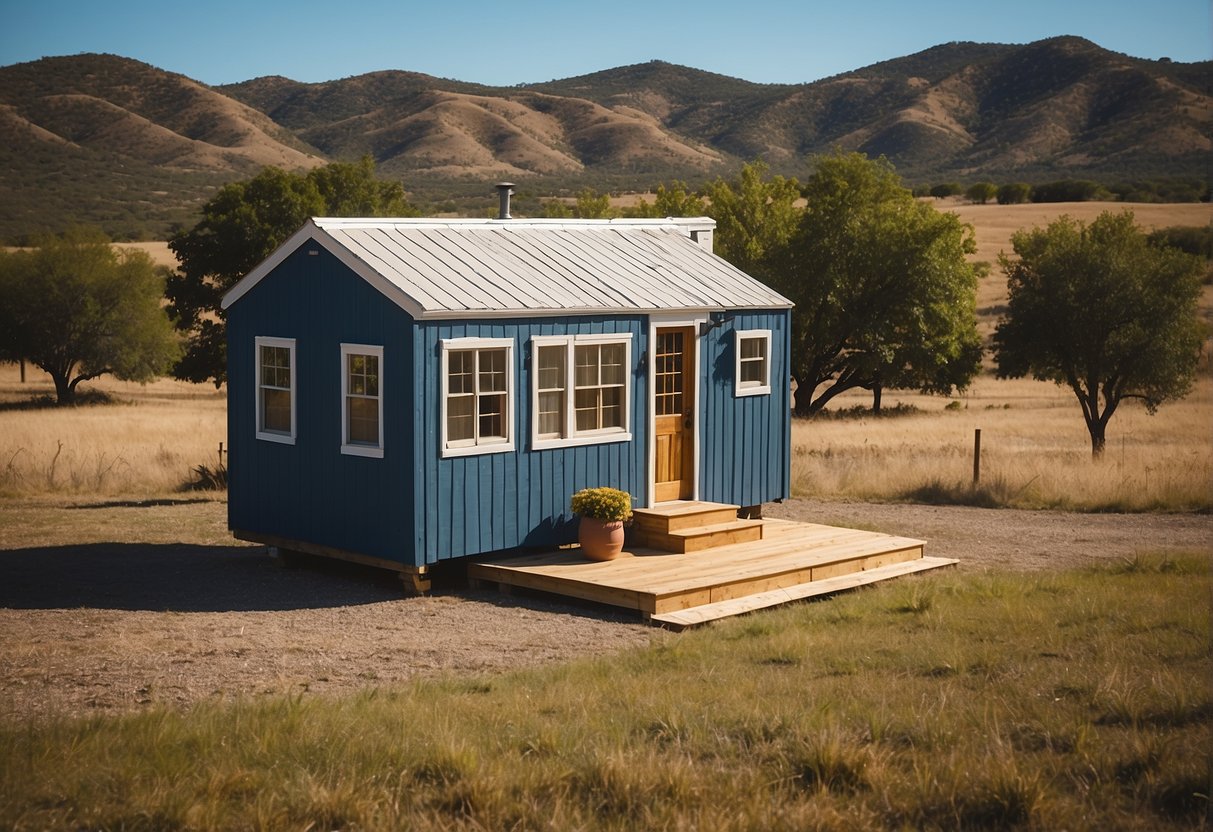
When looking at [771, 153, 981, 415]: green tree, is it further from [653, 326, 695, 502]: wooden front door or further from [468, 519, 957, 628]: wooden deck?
[468, 519, 957, 628]: wooden deck

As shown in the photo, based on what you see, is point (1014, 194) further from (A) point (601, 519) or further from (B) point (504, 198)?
(A) point (601, 519)

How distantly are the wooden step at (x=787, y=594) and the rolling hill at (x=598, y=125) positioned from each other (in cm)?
7835

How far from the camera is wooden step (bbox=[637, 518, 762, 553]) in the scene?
1513 centimetres

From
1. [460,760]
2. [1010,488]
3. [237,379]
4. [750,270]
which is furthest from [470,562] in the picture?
[750,270]

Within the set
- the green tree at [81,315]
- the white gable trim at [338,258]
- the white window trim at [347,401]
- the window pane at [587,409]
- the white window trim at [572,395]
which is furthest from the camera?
the green tree at [81,315]

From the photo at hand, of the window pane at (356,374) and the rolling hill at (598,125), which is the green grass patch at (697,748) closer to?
the window pane at (356,374)

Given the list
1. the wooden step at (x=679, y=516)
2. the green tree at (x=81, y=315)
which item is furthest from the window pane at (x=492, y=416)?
the green tree at (x=81, y=315)

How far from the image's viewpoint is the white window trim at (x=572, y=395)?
47.3 ft

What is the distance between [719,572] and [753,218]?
27.7 metres

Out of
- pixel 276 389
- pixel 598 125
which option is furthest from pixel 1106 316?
pixel 598 125

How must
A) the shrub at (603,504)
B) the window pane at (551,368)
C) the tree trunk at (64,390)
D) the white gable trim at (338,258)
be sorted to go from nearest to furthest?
1. the white gable trim at (338,258)
2. the shrub at (603,504)
3. the window pane at (551,368)
4. the tree trunk at (64,390)

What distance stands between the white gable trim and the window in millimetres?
665

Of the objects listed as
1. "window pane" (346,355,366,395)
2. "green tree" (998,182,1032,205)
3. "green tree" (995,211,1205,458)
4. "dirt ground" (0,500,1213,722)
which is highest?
"green tree" (998,182,1032,205)

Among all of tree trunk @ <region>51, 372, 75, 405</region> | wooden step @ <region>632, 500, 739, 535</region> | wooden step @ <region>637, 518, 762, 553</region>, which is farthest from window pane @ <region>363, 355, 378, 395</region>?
tree trunk @ <region>51, 372, 75, 405</region>
